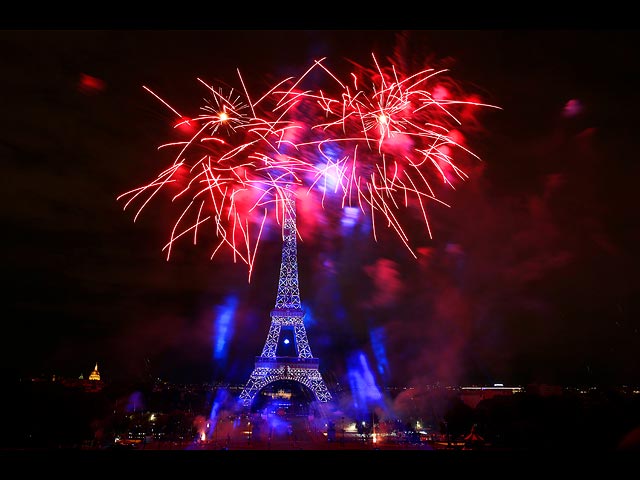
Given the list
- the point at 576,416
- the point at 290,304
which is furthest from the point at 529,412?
the point at 290,304

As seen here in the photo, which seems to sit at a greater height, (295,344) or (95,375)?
(95,375)

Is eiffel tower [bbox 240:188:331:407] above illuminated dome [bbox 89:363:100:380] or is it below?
below

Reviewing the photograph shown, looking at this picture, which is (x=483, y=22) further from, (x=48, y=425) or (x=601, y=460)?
(x=48, y=425)

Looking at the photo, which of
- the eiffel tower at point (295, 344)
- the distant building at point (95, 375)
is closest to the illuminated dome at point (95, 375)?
the distant building at point (95, 375)

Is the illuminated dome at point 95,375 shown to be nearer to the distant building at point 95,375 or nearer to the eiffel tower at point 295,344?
the distant building at point 95,375

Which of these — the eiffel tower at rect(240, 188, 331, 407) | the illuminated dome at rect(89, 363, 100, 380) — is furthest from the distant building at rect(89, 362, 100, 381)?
the eiffel tower at rect(240, 188, 331, 407)

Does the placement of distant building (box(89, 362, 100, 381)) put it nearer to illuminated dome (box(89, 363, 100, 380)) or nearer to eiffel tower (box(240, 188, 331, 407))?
illuminated dome (box(89, 363, 100, 380))

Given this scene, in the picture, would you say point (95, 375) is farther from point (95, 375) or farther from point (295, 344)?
point (295, 344)

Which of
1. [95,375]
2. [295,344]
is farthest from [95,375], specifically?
[295,344]
